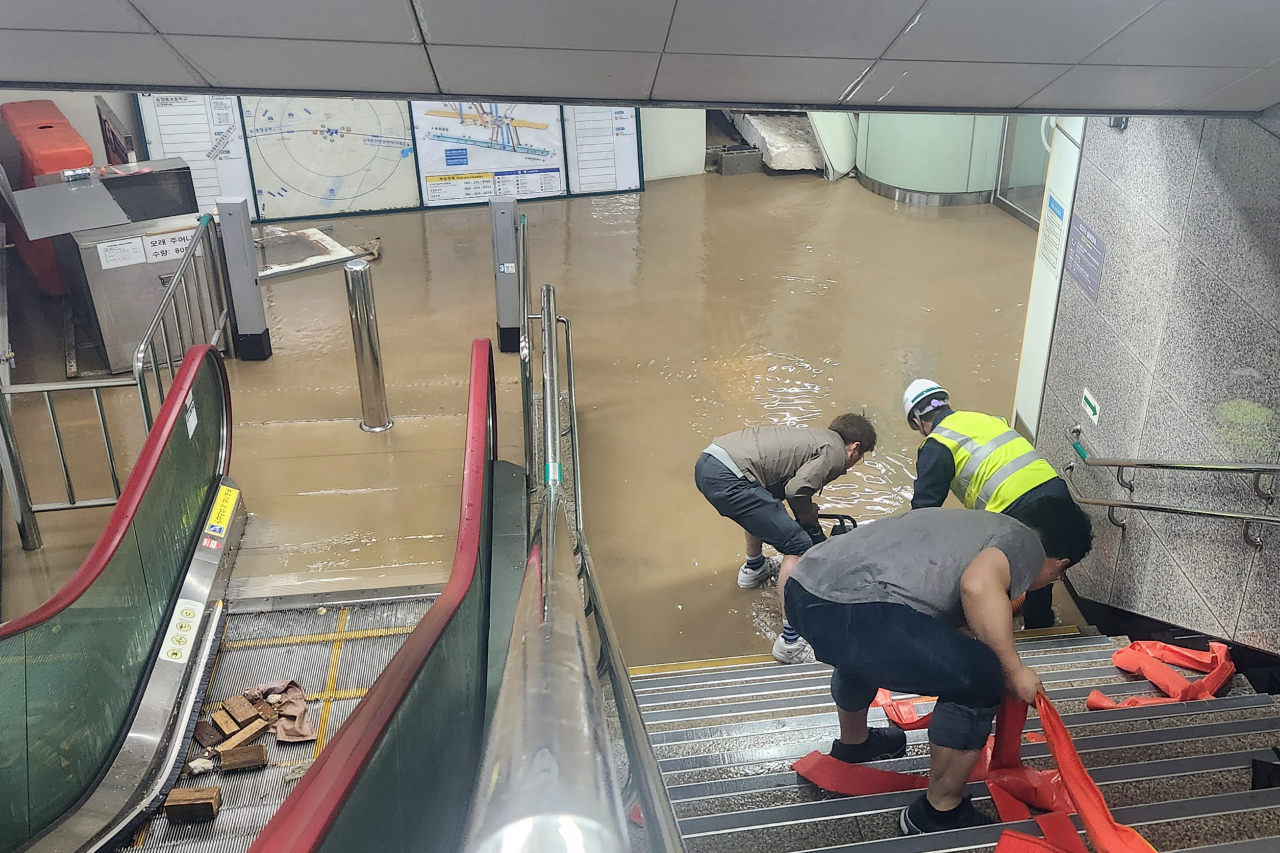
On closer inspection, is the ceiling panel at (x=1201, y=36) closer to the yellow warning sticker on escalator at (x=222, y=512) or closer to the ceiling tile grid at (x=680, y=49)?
the ceiling tile grid at (x=680, y=49)

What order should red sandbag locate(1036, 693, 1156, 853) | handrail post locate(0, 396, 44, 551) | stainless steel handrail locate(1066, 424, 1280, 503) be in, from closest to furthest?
red sandbag locate(1036, 693, 1156, 853)
stainless steel handrail locate(1066, 424, 1280, 503)
handrail post locate(0, 396, 44, 551)

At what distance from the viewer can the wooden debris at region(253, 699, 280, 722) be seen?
3.60m

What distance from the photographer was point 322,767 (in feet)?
5.14

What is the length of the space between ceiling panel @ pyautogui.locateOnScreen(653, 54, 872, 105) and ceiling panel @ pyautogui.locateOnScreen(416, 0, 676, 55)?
202 millimetres

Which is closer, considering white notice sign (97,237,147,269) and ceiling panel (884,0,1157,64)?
ceiling panel (884,0,1157,64)

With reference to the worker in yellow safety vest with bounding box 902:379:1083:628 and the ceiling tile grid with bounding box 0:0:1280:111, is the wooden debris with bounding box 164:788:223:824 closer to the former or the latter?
the ceiling tile grid with bounding box 0:0:1280:111

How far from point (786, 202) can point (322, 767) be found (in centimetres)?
1007

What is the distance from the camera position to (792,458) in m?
4.68

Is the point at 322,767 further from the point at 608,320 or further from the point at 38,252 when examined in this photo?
the point at 38,252

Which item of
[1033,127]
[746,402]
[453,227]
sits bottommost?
[746,402]

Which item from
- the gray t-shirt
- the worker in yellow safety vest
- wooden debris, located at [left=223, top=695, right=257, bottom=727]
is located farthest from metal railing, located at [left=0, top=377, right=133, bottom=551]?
the worker in yellow safety vest

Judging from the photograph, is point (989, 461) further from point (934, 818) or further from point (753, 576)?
point (934, 818)

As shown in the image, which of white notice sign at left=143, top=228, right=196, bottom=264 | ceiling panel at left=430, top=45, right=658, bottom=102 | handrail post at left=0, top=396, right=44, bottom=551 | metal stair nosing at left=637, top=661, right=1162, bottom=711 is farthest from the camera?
white notice sign at left=143, top=228, right=196, bottom=264

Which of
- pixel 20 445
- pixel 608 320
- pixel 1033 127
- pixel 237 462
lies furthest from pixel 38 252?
pixel 1033 127
